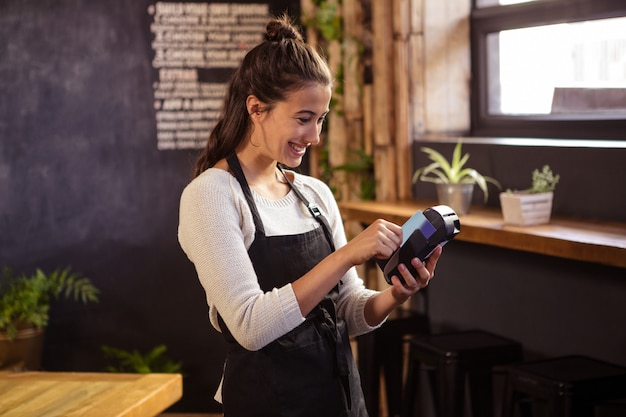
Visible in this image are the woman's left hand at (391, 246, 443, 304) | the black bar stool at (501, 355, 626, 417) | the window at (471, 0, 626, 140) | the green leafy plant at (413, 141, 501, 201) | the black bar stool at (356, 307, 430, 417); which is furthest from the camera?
the black bar stool at (356, 307, 430, 417)

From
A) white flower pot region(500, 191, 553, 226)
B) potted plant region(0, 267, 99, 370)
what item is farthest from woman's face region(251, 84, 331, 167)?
potted plant region(0, 267, 99, 370)

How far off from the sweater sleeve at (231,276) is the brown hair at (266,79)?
0.23 metres

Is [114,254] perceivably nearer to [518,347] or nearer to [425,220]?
[518,347]

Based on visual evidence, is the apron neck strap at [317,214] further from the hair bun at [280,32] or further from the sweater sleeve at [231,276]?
the hair bun at [280,32]

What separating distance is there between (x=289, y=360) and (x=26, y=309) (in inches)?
120

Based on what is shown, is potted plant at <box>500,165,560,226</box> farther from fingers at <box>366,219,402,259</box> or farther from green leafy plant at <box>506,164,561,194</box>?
fingers at <box>366,219,402,259</box>

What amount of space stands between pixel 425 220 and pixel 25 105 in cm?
367

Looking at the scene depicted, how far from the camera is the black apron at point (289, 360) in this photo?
87.7 inches

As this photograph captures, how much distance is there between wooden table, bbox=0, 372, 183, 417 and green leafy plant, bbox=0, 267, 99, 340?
2.13 meters

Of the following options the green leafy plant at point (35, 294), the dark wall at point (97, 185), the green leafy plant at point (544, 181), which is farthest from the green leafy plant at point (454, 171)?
the green leafy plant at point (35, 294)

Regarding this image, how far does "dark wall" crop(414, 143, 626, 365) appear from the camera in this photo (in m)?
3.44

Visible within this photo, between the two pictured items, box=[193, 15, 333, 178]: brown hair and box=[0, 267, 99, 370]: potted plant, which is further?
box=[0, 267, 99, 370]: potted plant

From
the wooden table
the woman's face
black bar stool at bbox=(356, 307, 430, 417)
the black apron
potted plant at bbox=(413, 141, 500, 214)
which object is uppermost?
the woman's face

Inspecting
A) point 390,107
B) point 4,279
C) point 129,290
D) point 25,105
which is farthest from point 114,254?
point 390,107
